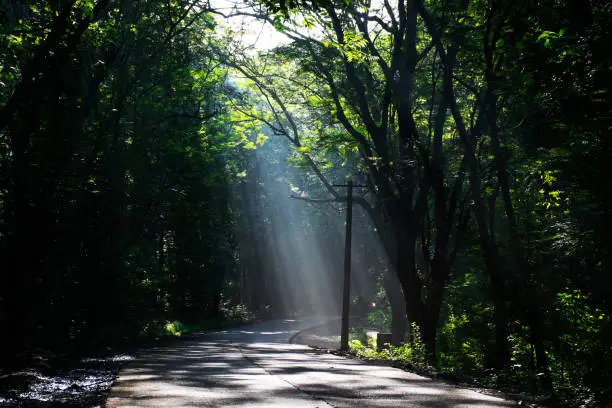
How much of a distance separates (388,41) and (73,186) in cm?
1182

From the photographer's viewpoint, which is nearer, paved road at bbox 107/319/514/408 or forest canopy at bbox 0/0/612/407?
paved road at bbox 107/319/514/408

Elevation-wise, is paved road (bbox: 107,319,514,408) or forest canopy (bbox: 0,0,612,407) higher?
forest canopy (bbox: 0,0,612,407)

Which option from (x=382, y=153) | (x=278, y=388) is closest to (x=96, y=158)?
(x=382, y=153)

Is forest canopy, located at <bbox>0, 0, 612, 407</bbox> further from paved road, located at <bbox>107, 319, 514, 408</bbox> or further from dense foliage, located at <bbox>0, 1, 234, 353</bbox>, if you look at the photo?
paved road, located at <bbox>107, 319, 514, 408</bbox>

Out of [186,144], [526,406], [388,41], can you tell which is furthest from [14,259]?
[186,144]

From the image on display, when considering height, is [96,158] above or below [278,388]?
above

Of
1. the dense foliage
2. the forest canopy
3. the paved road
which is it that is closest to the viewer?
the paved road

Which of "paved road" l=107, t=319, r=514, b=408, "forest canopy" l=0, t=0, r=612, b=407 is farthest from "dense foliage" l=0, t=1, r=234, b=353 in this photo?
"paved road" l=107, t=319, r=514, b=408

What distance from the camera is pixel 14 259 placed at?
15.7 metres

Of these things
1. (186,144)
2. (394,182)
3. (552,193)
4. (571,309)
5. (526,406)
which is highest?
(186,144)

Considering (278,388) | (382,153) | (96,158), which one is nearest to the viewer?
(278,388)

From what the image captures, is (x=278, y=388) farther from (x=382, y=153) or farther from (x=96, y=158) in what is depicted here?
(x=96, y=158)

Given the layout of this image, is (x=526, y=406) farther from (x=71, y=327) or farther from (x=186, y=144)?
(x=186, y=144)

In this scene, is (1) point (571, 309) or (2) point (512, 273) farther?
(2) point (512, 273)
